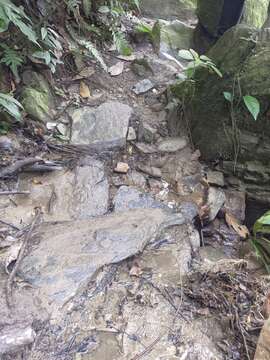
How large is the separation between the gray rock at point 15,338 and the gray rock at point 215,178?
203 cm

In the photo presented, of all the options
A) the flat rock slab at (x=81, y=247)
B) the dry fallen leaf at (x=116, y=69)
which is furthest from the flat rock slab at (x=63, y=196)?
the dry fallen leaf at (x=116, y=69)

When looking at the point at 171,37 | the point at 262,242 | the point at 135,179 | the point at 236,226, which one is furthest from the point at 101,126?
the point at 171,37

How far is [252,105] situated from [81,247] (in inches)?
69.7

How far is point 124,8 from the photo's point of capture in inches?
173

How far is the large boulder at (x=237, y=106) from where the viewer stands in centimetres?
315

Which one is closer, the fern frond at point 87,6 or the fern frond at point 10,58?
the fern frond at point 10,58

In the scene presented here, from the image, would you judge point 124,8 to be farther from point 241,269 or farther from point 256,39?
point 241,269

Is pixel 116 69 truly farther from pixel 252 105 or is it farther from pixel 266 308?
pixel 266 308

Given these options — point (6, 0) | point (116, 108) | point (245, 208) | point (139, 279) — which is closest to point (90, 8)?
point (116, 108)

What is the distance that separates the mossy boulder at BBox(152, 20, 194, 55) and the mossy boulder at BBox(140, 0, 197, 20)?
2.05 ft

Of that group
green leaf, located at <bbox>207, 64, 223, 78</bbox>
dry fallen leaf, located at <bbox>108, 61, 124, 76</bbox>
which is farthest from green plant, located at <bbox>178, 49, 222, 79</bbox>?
dry fallen leaf, located at <bbox>108, 61, 124, 76</bbox>

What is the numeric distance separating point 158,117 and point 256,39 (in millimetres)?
1118

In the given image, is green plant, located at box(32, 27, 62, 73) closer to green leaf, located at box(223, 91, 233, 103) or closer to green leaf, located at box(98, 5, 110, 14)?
green leaf, located at box(98, 5, 110, 14)

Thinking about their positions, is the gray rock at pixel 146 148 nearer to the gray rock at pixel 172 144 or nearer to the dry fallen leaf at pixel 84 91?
the gray rock at pixel 172 144
